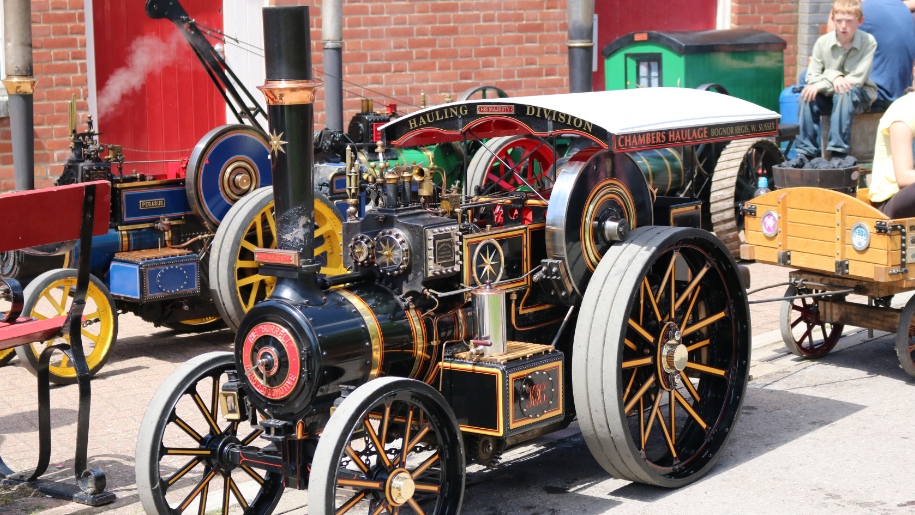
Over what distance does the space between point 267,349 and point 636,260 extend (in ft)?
4.71

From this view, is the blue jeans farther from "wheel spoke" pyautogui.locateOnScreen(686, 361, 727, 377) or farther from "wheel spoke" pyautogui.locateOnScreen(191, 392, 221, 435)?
"wheel spoke" pyautogui.locateOnScreen(191, 392, 221, 435)

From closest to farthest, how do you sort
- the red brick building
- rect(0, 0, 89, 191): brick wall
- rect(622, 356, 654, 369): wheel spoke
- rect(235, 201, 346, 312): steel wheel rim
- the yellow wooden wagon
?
rect(622, 356, 654, 369): wheel spoke < the yellow wooden wagon < rect(235, 201, 346, 312): steel wheel rim < rect(0, 0, 89, 191): brick wall < the red brick building

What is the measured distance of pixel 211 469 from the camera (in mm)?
4512

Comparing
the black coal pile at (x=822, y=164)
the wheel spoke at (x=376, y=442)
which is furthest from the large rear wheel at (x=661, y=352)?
the black coal pile at (x=822, y=164)

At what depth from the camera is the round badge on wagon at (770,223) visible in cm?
656

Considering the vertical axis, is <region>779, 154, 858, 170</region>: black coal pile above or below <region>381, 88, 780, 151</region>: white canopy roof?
below

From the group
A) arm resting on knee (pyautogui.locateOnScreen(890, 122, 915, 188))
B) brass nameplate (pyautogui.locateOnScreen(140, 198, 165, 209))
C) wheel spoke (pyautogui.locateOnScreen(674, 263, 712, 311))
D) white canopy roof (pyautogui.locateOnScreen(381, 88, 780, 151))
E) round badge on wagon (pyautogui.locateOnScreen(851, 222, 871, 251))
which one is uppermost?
white canopy roof (pyautogui.locateOnScreen(381, 88, 780, 151))

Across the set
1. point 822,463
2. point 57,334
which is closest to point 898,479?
point 822,463

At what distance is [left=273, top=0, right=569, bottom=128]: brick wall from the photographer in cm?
1162

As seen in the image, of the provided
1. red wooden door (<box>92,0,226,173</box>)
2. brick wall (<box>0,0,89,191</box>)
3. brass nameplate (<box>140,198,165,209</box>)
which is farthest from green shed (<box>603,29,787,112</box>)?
brass nameplate (<box>140,198,165,209</box>)

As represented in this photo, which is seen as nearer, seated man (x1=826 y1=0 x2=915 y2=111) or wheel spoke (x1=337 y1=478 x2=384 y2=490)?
wheel spoke (x1=337 y1=478 x2=384 y2=490)

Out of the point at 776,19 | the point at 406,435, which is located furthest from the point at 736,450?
the point at 776,19

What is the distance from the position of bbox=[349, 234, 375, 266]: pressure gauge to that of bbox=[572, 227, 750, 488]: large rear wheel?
821 millimetres

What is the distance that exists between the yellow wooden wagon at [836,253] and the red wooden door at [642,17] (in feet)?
21.7
